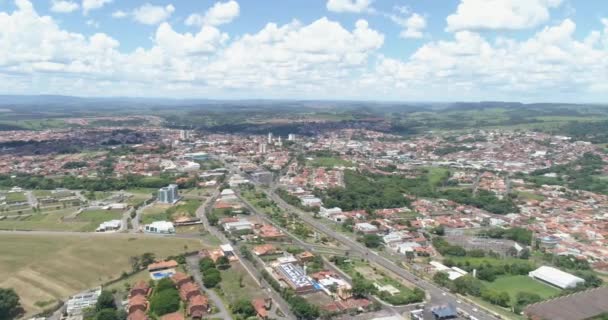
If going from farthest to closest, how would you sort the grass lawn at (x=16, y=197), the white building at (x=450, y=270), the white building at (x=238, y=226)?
the grass lawn at (x=16, y=197) → the white building at (x=238, y=226) → the white building at (x=450, y=270)

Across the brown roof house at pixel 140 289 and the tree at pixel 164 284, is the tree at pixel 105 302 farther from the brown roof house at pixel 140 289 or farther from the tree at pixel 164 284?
the tree at pixel 164 284

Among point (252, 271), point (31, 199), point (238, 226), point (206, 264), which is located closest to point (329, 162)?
point (238, 226)

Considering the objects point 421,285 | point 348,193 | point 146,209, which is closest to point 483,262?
point 421,285

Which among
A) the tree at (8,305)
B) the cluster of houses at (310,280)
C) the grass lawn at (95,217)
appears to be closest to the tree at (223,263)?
the cluster of houses at (310,280)

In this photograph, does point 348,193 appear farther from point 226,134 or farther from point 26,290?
point 226,134

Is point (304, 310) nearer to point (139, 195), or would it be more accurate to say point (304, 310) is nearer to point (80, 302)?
point (80, 302)

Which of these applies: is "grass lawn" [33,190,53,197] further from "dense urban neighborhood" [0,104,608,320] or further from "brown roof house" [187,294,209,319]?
"brown roof house" [187,294,209,319]
